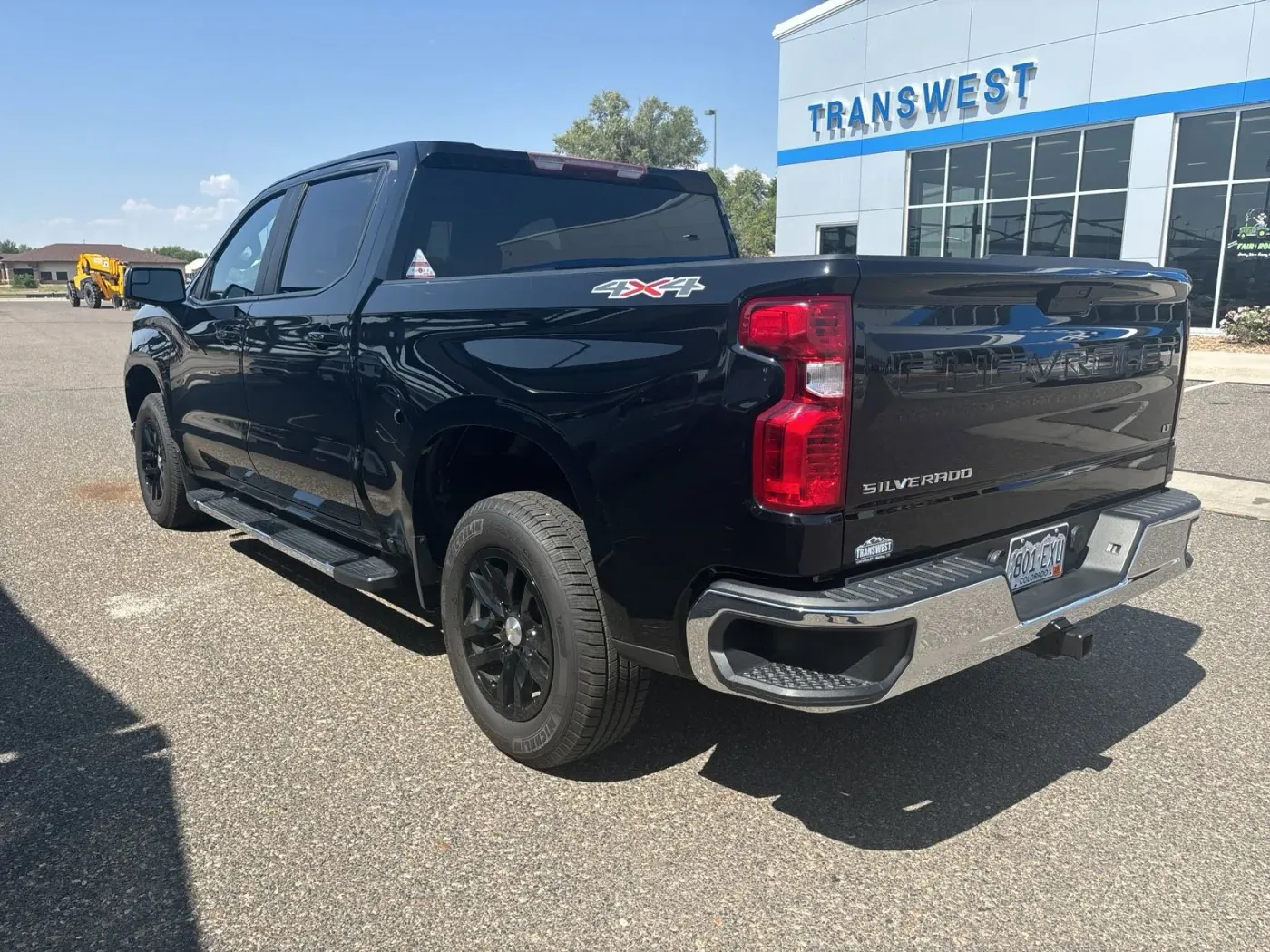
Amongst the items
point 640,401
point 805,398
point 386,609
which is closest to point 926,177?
point 386,609

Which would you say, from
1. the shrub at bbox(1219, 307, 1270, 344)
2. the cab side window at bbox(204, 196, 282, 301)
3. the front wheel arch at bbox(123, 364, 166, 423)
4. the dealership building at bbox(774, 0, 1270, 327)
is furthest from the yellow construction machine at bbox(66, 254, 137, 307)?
the cab side window at bbox(204, 196, 282, 301)

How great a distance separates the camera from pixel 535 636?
2.98 meters

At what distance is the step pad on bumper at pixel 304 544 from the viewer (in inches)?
142

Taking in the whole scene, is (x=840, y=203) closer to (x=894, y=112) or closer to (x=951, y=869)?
(x=894, y=112)

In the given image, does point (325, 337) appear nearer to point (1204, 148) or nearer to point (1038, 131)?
point (1204, 148)

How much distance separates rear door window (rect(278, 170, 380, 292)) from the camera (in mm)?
3891

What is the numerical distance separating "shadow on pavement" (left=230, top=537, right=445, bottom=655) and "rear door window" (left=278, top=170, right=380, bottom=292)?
1396mm

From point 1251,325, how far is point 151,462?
1823 cm

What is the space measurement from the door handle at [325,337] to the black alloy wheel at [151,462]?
2632 mm

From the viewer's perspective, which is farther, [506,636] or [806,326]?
[506,636]

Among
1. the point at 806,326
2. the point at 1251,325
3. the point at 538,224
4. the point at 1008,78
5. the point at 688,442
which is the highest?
the point at 1008,78

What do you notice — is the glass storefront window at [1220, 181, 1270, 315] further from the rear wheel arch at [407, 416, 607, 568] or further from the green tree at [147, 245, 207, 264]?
the green tree at [147, 245, 207, 264]

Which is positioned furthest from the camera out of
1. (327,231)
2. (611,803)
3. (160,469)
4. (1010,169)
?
(1010,169)

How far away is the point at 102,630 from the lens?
14.1ft
